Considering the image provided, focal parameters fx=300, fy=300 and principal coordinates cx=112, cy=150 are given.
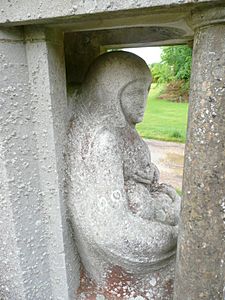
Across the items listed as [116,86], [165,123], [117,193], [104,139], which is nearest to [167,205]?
[117,193]

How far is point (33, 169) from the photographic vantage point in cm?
120

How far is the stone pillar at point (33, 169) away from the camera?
107 centimetres

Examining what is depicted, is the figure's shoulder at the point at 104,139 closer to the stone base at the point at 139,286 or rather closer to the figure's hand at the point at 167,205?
the figure's hand at the point at 167,205

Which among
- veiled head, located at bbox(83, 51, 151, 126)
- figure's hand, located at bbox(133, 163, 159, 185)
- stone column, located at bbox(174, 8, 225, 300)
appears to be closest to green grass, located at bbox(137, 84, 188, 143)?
figure's hand, located at bbox(133, 163, 159, 185)

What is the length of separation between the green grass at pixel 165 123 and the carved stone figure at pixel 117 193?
15.3 feet

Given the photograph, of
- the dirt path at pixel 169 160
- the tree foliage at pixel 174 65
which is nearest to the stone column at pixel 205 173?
the dirt path at pixel 169 160

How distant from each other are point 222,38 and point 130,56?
0.51 meters

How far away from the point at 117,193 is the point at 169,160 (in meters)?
3.81

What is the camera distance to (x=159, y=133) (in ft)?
21.0

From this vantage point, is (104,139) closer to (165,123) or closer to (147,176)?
(147,176)

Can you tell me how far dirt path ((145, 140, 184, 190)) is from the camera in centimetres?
397

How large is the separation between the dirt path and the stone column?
8.63 feet

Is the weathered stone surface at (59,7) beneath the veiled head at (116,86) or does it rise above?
above

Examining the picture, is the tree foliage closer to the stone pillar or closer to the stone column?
the stone pillar
